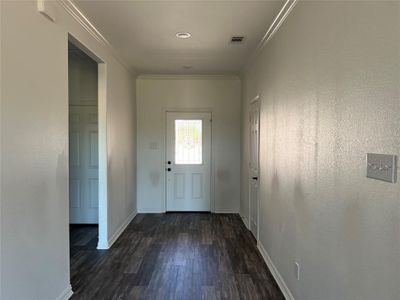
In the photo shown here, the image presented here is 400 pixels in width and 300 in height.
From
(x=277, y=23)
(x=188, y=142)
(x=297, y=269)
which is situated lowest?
(x=297, y=269)

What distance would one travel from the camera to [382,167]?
54.9 inches

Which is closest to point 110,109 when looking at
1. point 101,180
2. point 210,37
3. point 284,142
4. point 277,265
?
point 101,180

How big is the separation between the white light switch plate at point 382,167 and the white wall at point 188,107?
15.8 ft

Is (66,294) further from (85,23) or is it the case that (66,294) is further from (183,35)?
(183,35)

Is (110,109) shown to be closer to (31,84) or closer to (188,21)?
(188,21)

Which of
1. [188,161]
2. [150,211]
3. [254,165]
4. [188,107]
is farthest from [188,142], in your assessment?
[254,165]

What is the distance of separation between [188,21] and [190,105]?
3.01m

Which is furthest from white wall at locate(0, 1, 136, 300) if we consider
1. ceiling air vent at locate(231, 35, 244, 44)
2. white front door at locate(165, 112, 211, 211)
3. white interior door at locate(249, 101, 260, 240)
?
white front door at locate(165, 112, 211, 211)

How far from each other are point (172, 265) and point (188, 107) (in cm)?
336

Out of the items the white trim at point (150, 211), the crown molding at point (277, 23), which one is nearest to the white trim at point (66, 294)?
the crown molding at point (277, 23)

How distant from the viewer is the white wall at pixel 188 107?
247 inches

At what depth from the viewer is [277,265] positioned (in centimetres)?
328

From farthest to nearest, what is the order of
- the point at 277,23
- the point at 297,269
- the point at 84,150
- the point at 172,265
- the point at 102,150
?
the point at 84,150 < the point at 102,150 < the point at 172,265 < the point at 277,23 < the point at 297,269

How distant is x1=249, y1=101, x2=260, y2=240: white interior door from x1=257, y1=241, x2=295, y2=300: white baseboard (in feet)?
1.82
